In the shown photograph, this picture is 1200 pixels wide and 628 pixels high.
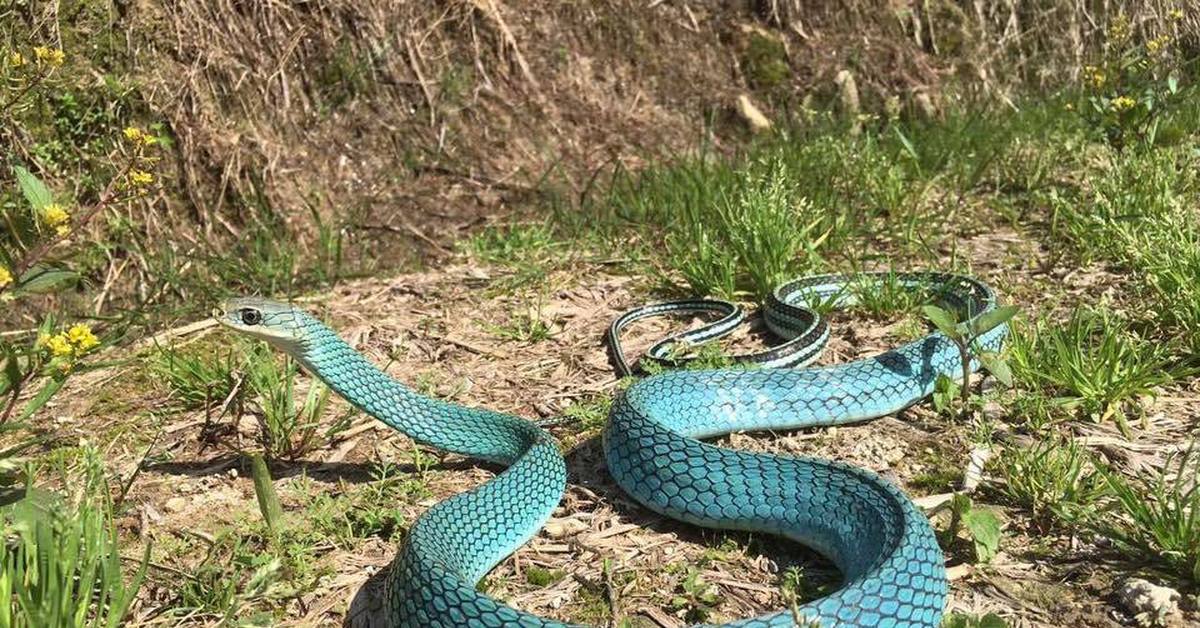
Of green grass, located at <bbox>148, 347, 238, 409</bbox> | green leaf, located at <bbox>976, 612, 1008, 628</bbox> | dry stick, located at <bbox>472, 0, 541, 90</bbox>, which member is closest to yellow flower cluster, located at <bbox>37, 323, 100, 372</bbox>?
green grass, located at <bbox>148, 347, 238, 409</bbox>

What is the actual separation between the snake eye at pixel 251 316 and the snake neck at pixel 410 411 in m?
0.17

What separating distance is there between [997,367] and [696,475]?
138 centimetres

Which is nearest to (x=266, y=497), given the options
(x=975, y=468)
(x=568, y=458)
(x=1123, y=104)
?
(x=568, y=458)

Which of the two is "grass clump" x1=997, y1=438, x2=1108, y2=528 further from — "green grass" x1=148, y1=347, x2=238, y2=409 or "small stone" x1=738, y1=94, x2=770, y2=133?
"small stone" x1=738, y1=94, x2=770, y2=133

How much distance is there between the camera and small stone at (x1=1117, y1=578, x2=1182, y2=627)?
2959 mm

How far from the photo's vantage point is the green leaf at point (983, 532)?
322cm

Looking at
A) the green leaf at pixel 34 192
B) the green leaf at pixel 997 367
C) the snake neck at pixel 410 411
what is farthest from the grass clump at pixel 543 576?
the green leaf at pixel 34 192

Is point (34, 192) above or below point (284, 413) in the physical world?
above

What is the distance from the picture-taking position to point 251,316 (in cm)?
375

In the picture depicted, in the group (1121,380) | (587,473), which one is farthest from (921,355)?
(587,473)

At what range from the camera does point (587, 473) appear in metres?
4.10

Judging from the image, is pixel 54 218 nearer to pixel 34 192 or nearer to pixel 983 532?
pixel 34 192

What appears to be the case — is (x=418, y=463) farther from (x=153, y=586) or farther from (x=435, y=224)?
(x=435, y=224)

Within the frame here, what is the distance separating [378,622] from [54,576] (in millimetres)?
970
